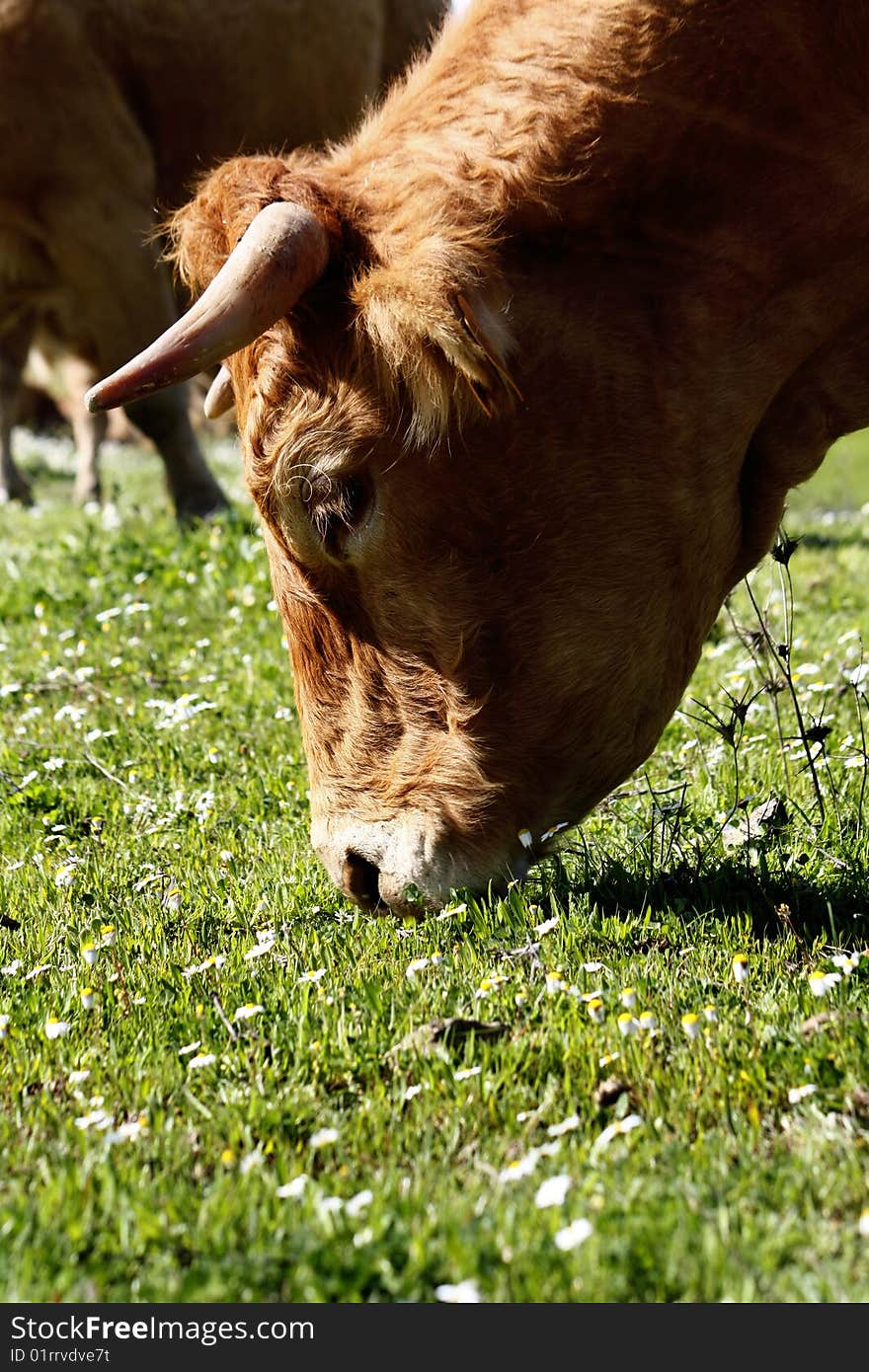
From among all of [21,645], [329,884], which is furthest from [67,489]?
[329,884]

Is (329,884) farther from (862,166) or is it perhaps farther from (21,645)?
(21,645)

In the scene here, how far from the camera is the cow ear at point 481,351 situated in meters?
3.29

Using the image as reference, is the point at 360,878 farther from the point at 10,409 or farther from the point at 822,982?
the point at 10,409

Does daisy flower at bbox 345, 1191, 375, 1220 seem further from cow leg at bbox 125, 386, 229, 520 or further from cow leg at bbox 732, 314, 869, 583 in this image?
cow leg at bbox 125, 386, 229, 520

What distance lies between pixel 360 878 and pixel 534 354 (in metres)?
1.38

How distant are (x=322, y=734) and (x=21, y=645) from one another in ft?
12.4

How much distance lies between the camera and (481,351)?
3.29 m

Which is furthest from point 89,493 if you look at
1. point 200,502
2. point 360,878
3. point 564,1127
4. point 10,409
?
point 564,1127

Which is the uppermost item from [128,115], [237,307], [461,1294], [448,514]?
[128,115]

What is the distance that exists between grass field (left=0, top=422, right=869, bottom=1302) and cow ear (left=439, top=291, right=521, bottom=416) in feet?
4.16

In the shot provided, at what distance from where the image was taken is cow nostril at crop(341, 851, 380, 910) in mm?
3869

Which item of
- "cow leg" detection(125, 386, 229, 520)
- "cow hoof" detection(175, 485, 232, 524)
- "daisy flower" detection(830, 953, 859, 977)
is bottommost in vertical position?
"daisy flower" detection(830, 953, 859, 977)

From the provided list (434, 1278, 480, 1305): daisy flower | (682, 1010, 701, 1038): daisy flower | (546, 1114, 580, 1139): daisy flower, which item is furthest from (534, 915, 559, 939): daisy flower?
(434, 1278, 480, 1305): daisy flower

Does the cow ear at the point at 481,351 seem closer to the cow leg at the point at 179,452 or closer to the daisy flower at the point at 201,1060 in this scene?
the daisy flower at the point at 201,1060
